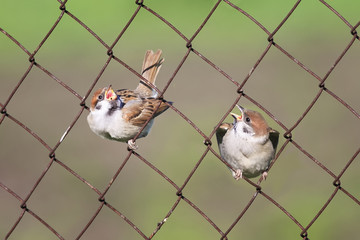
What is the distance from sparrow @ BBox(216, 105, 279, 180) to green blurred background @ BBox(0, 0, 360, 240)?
2017 mm

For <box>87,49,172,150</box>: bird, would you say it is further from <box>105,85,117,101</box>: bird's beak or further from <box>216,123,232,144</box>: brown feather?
<box>216,123,232,144</box>: brown feather

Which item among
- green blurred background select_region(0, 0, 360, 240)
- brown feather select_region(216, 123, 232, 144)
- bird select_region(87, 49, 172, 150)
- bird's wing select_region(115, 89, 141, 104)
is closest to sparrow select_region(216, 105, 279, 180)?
brown feather select_region(216, 123, 232, 144)

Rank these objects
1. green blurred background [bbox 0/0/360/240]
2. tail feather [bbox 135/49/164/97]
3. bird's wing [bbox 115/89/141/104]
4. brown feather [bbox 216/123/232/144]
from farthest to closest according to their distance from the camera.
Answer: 1. green blurred background [bbox 0/0/360/240]
2. tail feather [bbox 135/49/164/97]
3. bird's wing [bbox 115/89/141/104]
4. brown feather [bbox 216/123/232/144]

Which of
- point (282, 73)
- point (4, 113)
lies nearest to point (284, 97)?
point (282, 73)

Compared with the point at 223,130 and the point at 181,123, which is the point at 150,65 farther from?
the point at 181,123

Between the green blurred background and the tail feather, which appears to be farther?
the green blurred background

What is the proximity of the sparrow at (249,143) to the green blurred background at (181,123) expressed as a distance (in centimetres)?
202

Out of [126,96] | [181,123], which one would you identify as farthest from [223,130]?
[181,123]

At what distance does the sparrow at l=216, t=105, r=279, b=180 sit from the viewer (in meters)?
3.65

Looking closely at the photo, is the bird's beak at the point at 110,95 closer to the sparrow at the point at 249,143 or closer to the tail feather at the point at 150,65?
the tail feather at the point at 150,65

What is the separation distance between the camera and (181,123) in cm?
734

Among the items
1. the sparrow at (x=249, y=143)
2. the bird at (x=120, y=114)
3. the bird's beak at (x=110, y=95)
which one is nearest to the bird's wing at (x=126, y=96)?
the bird at (x=120, y=114)

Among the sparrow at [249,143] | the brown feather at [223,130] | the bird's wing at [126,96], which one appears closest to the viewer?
the sparrow at [249,143]

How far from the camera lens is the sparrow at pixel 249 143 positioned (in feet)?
12.0
